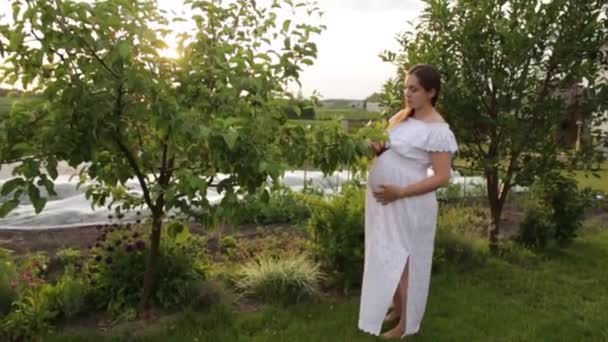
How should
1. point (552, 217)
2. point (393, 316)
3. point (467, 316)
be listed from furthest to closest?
point (552, 217), point (467, 316), point (393, 316)

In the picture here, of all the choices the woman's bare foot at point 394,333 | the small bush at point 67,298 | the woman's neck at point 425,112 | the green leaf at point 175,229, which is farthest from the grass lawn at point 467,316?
the woman's neck at point 425,112

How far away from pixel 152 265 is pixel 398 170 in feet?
5.45

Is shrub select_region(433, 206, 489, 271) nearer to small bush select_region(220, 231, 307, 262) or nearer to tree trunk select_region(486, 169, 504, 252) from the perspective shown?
tree trunk select_region(486, 169, 504, 252)

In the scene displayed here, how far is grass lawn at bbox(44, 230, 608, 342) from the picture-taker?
11.3 ft

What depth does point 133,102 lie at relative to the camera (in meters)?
2.50

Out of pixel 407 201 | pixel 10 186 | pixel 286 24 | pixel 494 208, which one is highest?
pixel 286 24

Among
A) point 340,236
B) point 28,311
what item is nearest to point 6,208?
point 28,311

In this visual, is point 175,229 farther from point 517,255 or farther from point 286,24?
point 517,255

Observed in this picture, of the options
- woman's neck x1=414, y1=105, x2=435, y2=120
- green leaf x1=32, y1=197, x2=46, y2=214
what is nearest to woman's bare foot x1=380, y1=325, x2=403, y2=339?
woman's neck x1=414, y1=105, x2=435, y2=120

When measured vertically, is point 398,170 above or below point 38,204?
above

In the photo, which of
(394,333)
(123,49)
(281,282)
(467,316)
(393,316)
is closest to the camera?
(123,49)

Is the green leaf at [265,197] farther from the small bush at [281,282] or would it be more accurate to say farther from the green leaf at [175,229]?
the small bush at [281,282]

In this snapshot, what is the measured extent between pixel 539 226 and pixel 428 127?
3247 millimetres

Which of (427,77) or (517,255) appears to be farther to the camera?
Result: (517,255)
